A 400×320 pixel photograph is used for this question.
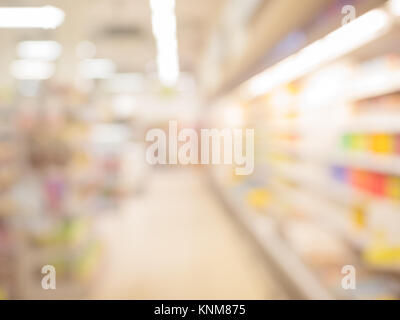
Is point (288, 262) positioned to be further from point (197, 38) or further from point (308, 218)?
Result: point (197, 38)

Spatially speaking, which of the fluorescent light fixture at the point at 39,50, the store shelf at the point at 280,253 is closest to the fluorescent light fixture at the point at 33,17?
the fluorescent light fixture at the point at 39,50

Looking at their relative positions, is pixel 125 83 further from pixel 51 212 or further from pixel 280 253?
pixel 280 253

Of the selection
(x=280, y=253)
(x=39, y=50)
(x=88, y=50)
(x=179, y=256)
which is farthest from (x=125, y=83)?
(x=280, y=253)

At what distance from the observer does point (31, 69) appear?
8859 mm

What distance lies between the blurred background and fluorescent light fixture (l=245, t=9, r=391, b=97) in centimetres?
2

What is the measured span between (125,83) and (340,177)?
37.5 ft

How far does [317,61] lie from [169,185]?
23.2 ft

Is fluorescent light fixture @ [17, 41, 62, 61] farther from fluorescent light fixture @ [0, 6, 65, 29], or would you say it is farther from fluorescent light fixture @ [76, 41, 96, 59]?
fluorescent light fixture @ [0, 6, 65, 29]

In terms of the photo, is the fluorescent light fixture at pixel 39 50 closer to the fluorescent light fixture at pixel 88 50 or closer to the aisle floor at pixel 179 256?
the fluorescent light fixture at pixel 88 50

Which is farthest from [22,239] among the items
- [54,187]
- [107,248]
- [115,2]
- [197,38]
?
[197,38]

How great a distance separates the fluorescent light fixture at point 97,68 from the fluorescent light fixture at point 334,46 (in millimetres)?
5838

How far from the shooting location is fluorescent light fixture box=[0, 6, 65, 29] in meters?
4.36

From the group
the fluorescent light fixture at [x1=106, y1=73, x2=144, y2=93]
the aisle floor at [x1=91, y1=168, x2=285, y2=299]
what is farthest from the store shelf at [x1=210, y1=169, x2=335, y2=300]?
the fluorescent light fixture at [x1=106, y1=73, x2=144, y2=93]
